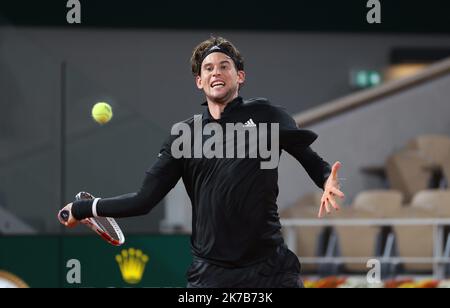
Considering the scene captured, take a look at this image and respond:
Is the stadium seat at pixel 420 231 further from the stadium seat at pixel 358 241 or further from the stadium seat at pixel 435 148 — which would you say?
the stadium seat at pixel 435 148

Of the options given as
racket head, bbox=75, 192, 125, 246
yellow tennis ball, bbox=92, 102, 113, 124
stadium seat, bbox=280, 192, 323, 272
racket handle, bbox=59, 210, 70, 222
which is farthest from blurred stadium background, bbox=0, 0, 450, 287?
racket handle, bbox=59, 210, 70, 222

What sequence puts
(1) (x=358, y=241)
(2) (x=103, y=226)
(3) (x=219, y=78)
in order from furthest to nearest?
(1) (x=358, y=241) → (2) (x=103, y=226) → (3) (x=219, y=78)

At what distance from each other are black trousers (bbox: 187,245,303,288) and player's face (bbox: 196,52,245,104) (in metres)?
0.63

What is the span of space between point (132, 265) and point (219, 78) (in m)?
3.82

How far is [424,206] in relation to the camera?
10719 millimetres

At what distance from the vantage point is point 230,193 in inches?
159

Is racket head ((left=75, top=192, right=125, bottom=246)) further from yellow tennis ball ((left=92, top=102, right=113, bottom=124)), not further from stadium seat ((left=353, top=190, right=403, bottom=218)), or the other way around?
stadium seat ((left=353, top=190, right=403, bottom=218))

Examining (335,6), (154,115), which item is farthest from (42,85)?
(335,6)

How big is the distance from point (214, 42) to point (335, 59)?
1132 cm

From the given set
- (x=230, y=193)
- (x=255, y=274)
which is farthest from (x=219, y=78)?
(x=255, y=274)

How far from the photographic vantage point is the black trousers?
13.3 ft

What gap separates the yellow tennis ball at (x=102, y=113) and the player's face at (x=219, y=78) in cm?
367

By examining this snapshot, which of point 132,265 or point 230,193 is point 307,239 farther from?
point 230,193

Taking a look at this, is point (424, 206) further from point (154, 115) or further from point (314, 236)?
point (154, 115)
